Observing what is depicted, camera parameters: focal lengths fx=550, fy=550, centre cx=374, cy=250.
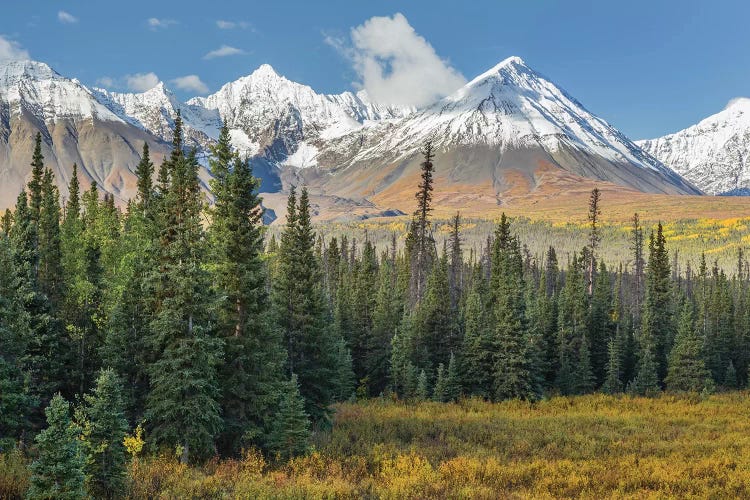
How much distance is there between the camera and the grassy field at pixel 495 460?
646 inches

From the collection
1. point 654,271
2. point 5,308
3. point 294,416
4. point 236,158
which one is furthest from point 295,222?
point 654,271

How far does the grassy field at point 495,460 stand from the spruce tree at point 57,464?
279cm

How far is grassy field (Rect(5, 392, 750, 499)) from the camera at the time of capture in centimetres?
1641

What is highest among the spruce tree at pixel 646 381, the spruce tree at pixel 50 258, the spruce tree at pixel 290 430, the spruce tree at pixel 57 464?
the spruce tree at pixel 50 258

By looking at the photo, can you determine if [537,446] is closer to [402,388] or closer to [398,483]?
[398,483]

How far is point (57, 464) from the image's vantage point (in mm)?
10891

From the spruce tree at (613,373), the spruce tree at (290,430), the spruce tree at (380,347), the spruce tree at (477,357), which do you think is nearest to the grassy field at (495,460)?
the spruce tree at (290,430)

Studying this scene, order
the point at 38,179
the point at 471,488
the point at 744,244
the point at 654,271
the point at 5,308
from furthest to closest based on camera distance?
the point at 744,244
the point at 654,271
the point at 38,179
the point at 5,308
the point at 471,488

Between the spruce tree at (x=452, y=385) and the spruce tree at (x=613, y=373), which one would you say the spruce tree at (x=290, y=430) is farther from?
the spruce tree at (x=613, y=373)

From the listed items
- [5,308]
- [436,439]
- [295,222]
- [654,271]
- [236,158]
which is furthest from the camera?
[654,271]

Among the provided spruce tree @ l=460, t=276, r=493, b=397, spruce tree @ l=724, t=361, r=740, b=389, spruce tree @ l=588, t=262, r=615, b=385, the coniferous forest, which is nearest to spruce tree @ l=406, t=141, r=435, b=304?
the coniferous forest

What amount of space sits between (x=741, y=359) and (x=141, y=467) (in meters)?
62.0

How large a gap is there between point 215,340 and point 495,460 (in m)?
11.5

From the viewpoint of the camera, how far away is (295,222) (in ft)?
95.3
